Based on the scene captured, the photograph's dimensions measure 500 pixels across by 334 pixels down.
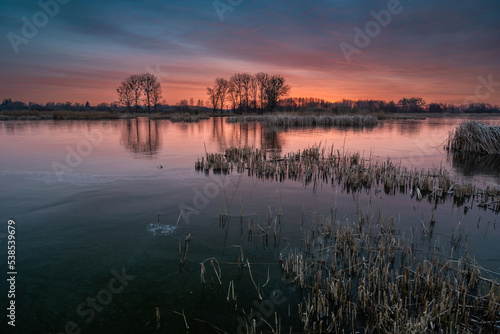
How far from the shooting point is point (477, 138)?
16.0 meters

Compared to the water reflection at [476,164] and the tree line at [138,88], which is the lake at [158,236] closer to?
the water reflection at [476,164]

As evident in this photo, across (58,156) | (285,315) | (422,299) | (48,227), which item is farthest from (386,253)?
(58,156)

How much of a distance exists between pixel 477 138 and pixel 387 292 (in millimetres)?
16727

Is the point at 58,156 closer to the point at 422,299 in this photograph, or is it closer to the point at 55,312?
the point at 55,312

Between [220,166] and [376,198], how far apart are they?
611cm

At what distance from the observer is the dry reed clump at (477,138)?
15.6 metres

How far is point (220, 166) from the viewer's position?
11.7 m

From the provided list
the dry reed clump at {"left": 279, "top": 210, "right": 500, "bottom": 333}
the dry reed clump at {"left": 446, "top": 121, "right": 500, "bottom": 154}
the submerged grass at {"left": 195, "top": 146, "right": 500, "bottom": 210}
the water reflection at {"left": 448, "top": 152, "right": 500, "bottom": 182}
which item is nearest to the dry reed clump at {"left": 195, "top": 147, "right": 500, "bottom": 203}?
the submerged grass at {"left": 195, "top": 146, "right": 500, "bottom": 210}

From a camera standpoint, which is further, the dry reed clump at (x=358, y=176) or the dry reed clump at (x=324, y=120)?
the dry reed clump at (x=324, y=120)

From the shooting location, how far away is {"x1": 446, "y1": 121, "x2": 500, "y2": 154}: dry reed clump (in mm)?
15633

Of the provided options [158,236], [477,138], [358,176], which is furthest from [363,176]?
[477,138]

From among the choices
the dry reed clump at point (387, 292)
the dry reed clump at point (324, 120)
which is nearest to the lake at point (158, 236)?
the dry reed clump at point (387, 292)

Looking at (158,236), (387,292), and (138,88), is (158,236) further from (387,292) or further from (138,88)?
(138,88)

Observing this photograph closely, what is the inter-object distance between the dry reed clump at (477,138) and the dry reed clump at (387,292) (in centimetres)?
1471
